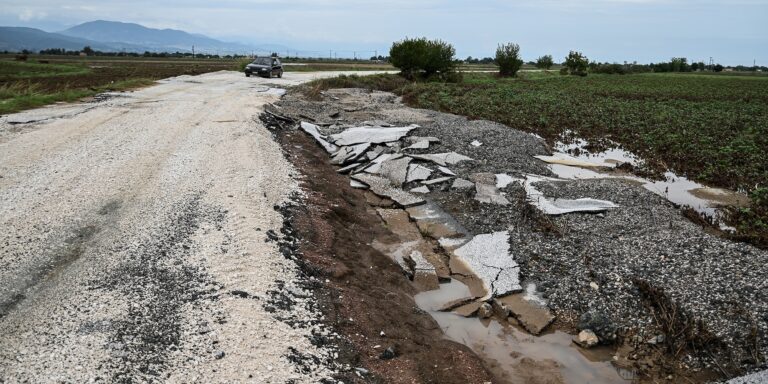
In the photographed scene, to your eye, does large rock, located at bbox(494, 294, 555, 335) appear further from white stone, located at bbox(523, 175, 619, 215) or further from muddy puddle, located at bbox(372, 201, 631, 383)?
white stone, located at bbox(523, 175, 619, 215)

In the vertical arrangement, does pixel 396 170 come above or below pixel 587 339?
above

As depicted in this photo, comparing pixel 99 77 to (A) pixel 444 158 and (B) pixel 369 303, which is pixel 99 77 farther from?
(B) pixel 369 303

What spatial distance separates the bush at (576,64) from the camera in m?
62.3

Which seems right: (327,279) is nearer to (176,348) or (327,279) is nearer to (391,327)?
(391,327)

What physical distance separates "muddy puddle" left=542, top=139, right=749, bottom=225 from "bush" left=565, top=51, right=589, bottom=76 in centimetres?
4696

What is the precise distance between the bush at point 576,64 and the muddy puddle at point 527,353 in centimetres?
6027

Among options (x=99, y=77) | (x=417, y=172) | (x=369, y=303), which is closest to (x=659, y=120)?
(x=417, y=172)

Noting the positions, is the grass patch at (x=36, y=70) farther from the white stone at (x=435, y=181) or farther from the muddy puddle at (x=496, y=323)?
the muddy puddle at (x=496, y=323)

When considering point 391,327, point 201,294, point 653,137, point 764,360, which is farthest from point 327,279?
point 653,137

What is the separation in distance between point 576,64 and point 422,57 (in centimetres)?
2776

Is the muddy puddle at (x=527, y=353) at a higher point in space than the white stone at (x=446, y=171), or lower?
lower

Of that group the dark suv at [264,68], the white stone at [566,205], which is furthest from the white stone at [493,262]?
the dark suv at [264,68]

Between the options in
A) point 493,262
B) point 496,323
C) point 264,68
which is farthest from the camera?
point 264,68

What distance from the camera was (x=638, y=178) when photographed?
50.1 ft
